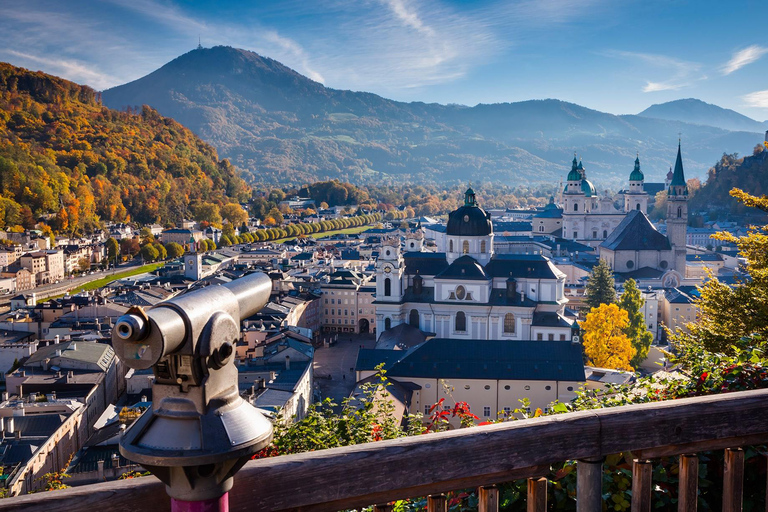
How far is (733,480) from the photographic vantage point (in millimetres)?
Answer: 2547

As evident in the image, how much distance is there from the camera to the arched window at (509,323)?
30.4 m

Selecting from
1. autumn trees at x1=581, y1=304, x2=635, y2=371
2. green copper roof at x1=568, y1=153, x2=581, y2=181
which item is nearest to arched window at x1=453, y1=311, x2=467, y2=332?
autumn trees at x1=581, y1=304, x2=635, y2=371

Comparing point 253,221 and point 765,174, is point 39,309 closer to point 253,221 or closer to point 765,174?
point 253,221

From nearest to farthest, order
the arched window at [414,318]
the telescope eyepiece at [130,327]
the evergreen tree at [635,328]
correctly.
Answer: the telescope eyepiece at [130,327], the evergreen tree at [635,328], the arched window at [414,318]

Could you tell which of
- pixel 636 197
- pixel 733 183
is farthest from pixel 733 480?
pixel 733 183

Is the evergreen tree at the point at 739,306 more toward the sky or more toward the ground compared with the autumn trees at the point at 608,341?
more toward the sky

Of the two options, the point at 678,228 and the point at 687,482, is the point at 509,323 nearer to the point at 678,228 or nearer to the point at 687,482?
the point at 678,228

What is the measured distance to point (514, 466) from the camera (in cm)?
228

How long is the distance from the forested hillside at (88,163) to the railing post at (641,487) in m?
68.9

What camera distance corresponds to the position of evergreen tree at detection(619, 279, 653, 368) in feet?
90.8

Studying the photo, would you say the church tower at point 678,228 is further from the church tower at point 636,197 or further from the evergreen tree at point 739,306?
the evergreen tree at point 739,306

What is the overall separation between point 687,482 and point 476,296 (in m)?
28.1

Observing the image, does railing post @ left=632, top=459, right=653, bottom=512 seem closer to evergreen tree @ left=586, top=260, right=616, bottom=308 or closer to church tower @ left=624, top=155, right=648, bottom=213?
evergreen tree @ left=586, top=260, right=616, bottom=308

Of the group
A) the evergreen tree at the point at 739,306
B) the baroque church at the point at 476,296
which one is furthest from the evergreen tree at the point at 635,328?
the evergreen tree at the point at 739,306
